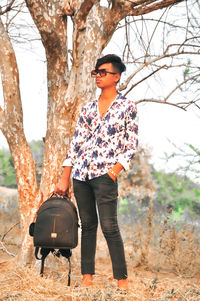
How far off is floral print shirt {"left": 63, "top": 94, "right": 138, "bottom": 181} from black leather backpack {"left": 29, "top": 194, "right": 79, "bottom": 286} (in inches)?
11.0

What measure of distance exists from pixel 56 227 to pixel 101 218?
347 mm

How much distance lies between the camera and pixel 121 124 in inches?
105

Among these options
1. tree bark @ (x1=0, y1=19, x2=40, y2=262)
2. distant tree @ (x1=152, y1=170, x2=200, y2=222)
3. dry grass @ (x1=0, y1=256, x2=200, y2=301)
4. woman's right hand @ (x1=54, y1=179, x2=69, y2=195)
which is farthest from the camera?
distant tree @ (x1=152, y1=170, x2=200, y2=222)

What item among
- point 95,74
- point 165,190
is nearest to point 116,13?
point 95,74

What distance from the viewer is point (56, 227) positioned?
2.62 m

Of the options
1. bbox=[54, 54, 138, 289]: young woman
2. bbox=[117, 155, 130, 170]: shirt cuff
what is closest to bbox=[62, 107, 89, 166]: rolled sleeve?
bbox=[54, 54, 138, 289]: young woman

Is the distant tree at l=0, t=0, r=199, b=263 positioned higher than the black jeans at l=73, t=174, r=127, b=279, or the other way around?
the distant tree at l=0, t=0, r=199, b=263

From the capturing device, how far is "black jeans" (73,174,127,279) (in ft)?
8.48

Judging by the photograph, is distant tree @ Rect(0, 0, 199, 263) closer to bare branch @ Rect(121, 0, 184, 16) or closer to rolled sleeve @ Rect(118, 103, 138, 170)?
bare branch @ Rect(121, 0, 184, 16)

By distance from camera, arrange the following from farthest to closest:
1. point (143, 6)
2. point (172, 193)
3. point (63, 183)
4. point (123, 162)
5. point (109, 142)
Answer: point (172, 193) → point (143, 6) → point (63, 183) → point (109, 142) → point (123, 162)

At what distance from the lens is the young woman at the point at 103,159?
8.53ft

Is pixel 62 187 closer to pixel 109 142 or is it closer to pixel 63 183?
pixel 63 183

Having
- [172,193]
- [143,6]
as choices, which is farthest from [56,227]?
[172,193]

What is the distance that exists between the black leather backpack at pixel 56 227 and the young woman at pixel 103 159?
0.11 meters
